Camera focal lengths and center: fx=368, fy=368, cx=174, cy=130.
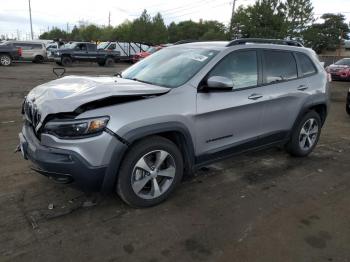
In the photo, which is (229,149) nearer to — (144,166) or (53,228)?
(144,166)

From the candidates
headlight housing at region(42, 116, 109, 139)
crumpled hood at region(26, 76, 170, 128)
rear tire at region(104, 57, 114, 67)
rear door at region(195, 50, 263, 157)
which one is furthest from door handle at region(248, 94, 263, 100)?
rear tire at region(104, 57, 114, 67)

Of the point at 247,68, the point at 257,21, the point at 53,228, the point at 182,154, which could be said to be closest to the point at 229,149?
the point at 182,154

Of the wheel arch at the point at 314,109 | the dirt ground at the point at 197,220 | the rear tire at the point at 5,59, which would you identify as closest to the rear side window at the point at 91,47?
the rear tire at the point at 5,59

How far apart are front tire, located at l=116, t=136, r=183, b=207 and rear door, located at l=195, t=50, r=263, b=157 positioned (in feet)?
1.24

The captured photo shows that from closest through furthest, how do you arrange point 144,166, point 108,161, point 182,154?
point 108,161, point 144,166, point 182,154

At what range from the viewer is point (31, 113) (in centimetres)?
389

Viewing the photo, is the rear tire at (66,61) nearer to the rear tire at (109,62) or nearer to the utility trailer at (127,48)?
the rear tire at (109,62)

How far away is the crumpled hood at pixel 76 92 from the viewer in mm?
3368

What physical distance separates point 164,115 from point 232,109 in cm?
97

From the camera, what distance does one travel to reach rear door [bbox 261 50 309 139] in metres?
4.75

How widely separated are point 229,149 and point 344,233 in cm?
151

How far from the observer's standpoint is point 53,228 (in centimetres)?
342

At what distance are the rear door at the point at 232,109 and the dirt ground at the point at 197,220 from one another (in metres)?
0.59

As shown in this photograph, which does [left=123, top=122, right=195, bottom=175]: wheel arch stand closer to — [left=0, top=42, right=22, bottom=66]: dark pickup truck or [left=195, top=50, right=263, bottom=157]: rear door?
[left=195, top=50, right=263, bottom=157]: rear door
